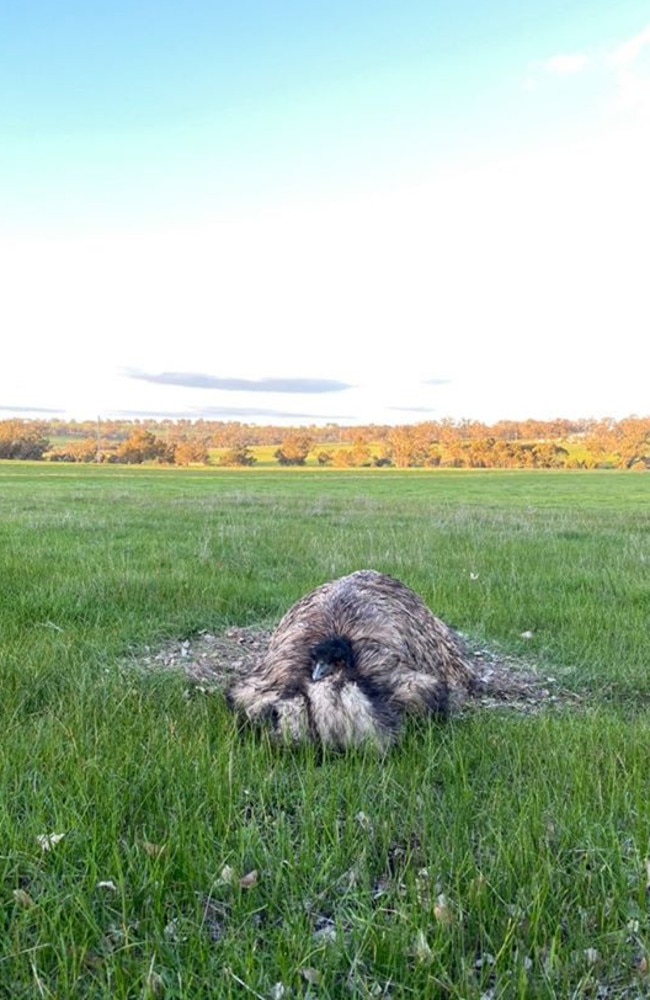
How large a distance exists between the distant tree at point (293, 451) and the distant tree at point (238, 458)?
524cm

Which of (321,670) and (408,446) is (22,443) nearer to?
(408,446)

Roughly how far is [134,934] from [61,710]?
2429mm

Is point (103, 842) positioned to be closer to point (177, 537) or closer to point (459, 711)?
point (459, 711)

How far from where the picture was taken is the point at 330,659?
4.95 meters

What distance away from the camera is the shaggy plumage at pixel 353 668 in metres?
4.56

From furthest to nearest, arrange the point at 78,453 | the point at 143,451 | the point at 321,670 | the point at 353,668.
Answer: the point at 78,453 < the point at 143,451 < the point at 353,668 < the point at 321,670

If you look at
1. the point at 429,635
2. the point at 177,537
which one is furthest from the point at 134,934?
the point at 177,537

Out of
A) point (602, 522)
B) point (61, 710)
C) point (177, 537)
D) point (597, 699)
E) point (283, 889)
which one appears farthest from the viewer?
point (602, 522)

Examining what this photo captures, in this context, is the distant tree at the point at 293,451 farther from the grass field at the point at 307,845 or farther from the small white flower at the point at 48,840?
the small white flower at the point at 48,840

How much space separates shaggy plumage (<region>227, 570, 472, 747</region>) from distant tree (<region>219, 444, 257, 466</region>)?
95.2 m

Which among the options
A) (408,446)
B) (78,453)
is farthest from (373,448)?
(78,453)

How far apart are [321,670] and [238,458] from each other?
323 feet

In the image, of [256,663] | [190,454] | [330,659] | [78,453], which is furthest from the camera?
[78,453]

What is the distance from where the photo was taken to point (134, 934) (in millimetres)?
2934
